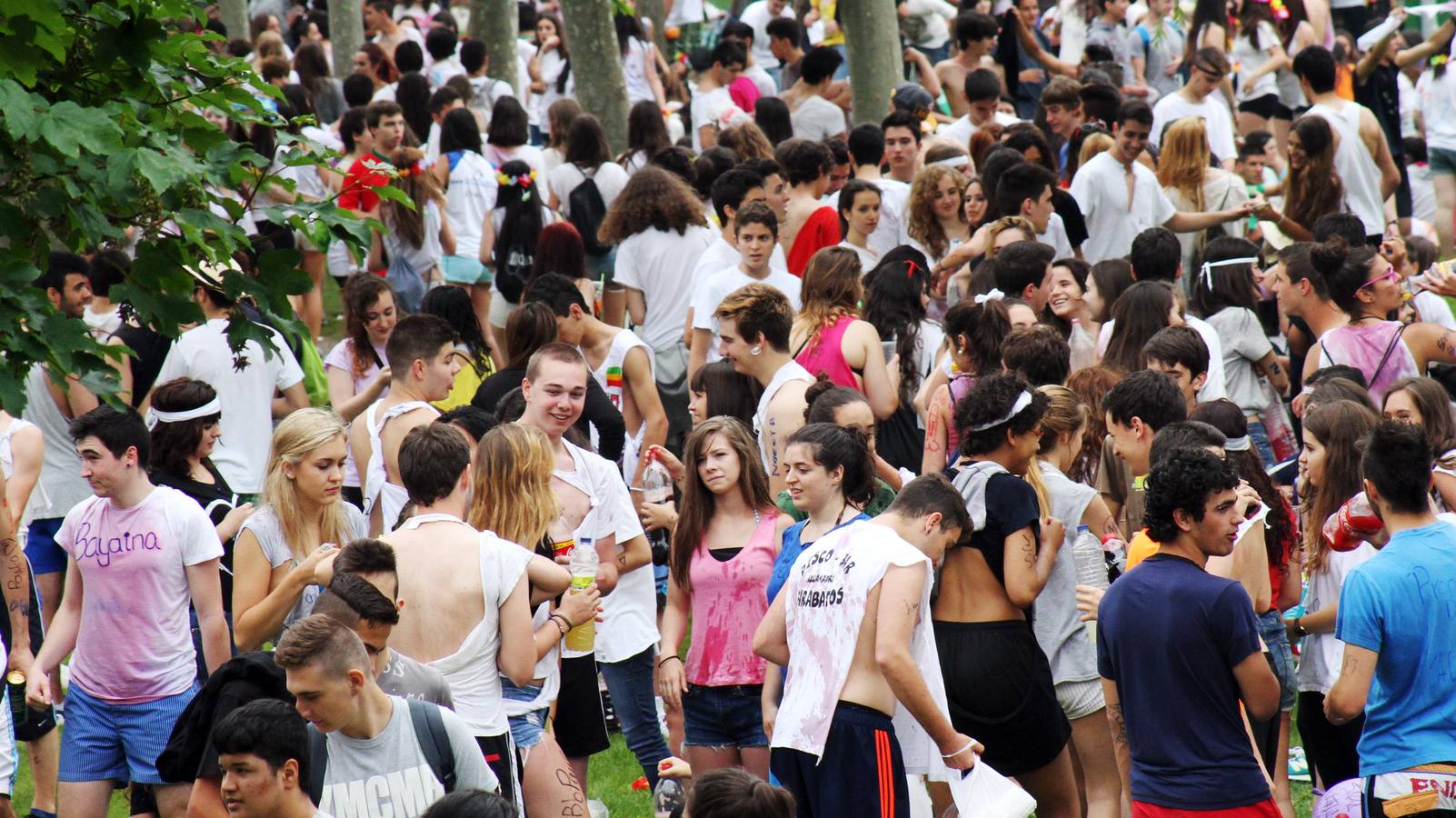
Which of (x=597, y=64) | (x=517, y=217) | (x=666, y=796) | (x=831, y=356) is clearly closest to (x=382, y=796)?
(x=666, y=796)

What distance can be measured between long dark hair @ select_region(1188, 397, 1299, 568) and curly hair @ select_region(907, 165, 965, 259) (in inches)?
147

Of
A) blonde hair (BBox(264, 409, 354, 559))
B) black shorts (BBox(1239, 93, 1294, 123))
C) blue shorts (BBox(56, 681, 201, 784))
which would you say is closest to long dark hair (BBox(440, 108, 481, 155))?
blonde hair (BBox(264, 409, 354, 559))

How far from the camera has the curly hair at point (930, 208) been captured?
9.99m

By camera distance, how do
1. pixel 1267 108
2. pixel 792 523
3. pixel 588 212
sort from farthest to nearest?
pixel 1267 108
pixel 588 212
pixel 792 523

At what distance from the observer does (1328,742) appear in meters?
5.89

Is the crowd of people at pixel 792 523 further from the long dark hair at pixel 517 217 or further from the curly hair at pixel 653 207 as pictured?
the long dark hair at pixel 517 217

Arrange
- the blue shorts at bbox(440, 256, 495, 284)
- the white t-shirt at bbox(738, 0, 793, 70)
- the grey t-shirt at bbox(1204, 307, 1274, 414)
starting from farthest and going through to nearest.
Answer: the white t-shirt at bbox(738, 0, 793, 70), the blue shorts at bbox(440, 256, 495, 284), the grey t-shirt at bbox(1204, 307, 1274, 414)

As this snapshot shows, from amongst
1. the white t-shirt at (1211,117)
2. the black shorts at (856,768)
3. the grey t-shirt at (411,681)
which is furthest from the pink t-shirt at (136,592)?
the white t-shirt at (1211,117)

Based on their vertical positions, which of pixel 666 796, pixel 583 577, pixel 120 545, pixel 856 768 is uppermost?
pixel 120 545

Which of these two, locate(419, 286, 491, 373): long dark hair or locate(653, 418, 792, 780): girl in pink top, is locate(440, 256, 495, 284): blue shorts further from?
locate(653, 418, 792, 780): girl in pink top

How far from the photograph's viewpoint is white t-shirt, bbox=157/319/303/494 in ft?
26.9

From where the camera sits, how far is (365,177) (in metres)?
4.80

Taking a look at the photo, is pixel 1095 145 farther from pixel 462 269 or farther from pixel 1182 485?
pixel 1182 485

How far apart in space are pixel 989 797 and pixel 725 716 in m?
1.44
